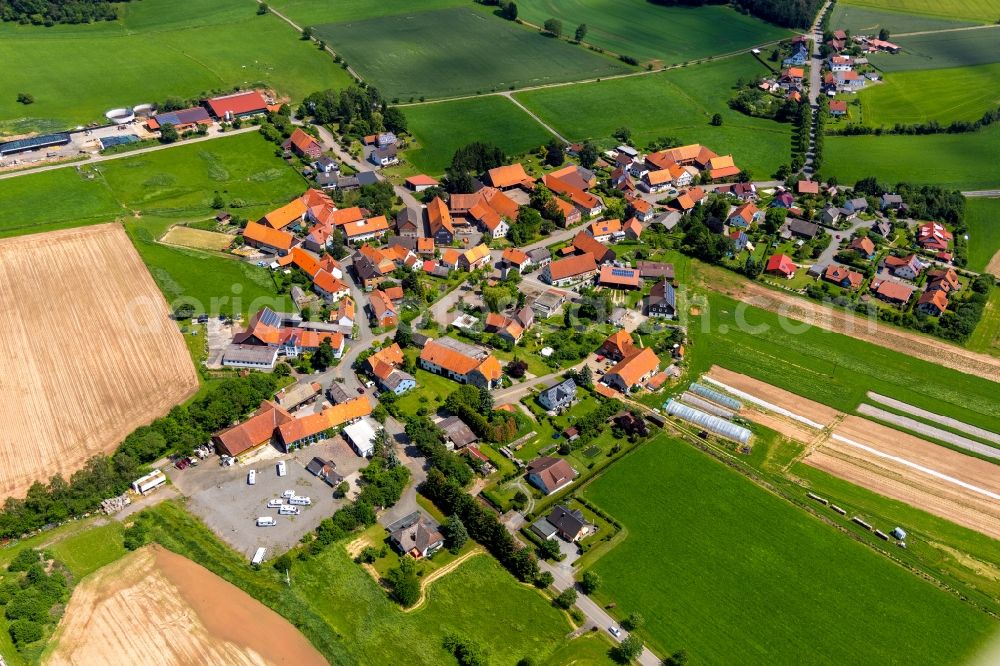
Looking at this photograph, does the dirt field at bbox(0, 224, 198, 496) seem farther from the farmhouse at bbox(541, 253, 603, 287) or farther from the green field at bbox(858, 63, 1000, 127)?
the green field at bbox(858, 63, 1000, 127)

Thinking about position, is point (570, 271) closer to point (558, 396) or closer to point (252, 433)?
point (558, 396)

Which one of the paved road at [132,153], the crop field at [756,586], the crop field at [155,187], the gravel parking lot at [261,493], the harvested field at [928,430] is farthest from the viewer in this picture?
the paved road at [132,153]

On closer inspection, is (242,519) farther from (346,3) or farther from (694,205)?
(346,3)

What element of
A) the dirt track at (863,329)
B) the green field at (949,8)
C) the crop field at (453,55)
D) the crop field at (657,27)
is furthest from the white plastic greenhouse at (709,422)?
the green field at (949,8)

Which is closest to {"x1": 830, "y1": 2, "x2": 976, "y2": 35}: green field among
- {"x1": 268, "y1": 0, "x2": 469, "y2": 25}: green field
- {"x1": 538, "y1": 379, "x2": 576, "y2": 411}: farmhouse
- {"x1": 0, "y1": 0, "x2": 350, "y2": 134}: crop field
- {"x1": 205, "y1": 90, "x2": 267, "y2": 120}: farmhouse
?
{"x1": 268, "y1": 0, "x2": 469, "y2": 25}: green field

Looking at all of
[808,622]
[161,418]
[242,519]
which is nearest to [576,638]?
[808,622]

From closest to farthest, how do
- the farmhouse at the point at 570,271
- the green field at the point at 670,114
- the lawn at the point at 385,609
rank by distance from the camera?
the lawn at the point at 385,609 < the farmhouse at the point at 570,271 < the green field at the point at 670,114

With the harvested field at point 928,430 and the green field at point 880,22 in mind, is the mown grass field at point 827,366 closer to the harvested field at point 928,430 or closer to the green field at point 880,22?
the harvested field at point 928,430

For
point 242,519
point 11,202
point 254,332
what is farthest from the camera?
point 11,202
